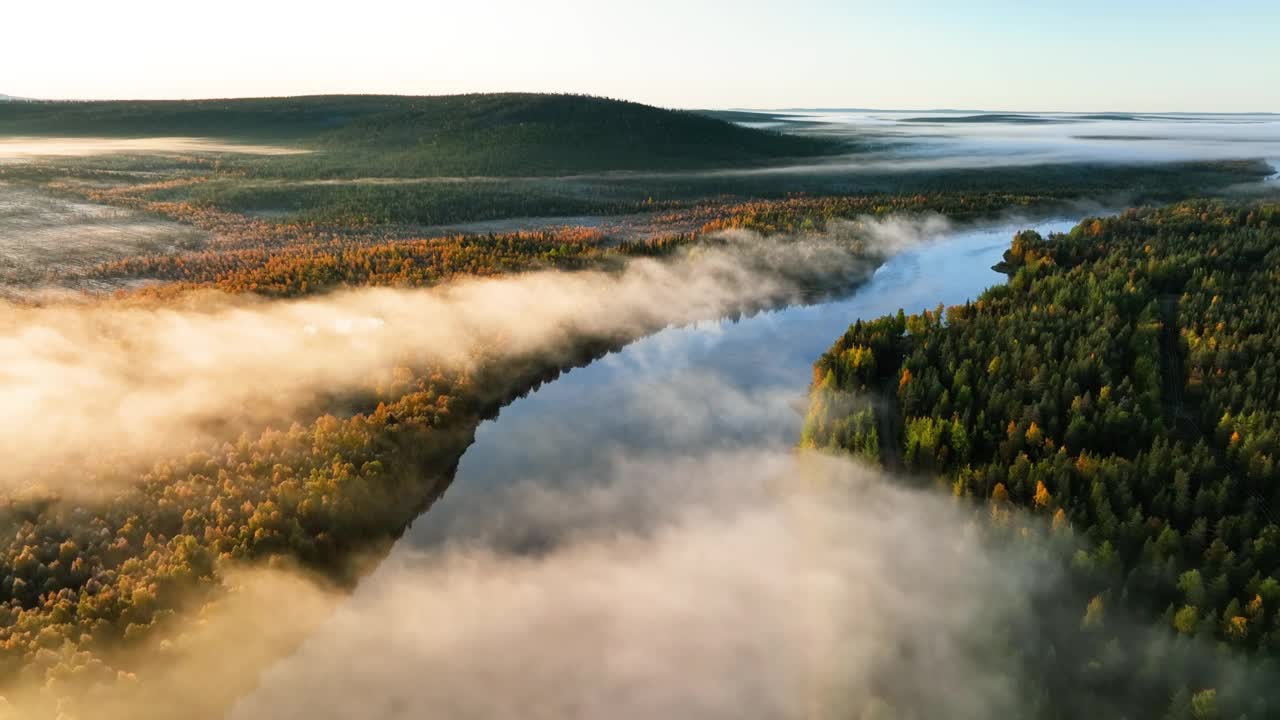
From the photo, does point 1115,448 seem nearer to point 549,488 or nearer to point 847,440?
point 847,440

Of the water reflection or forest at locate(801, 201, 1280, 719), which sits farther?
the water reflection

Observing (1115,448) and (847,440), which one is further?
(847,440)

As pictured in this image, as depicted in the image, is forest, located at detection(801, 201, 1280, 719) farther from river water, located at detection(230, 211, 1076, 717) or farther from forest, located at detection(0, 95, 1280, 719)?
river water, located at detection(230, 211, 1076, 717)

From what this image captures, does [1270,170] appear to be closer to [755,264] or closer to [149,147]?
[755,264]

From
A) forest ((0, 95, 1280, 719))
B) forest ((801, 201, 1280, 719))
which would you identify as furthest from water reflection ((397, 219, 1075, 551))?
forest ((801, 201, 1280, 719))

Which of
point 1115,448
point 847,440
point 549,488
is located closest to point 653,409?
point 549,488

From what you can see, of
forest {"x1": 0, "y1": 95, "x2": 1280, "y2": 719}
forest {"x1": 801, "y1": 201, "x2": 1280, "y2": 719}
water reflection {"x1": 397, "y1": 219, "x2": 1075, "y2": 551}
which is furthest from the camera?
water reflection {"x1": 397, "y1": 219, "x2": 1075, "y2": 551}

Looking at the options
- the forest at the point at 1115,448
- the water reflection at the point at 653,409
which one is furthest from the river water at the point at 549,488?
the forest at the point at 1115,448
